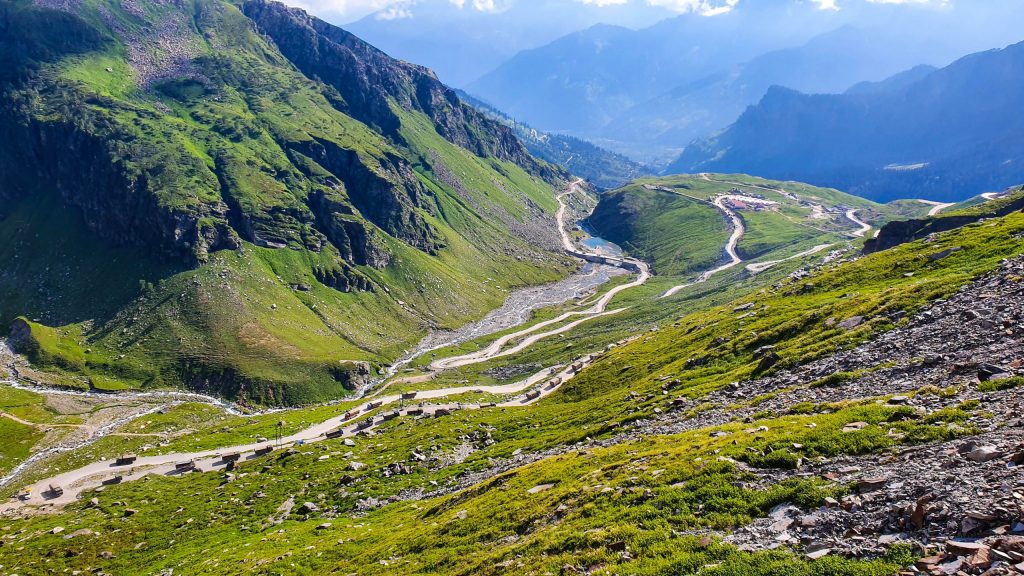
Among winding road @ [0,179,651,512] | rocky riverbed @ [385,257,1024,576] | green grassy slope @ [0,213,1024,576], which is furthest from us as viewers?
winding road @ [0,179,651,512]

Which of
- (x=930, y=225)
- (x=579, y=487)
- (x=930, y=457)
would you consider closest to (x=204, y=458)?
(x=579, y=487)

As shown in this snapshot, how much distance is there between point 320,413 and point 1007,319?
147567mm

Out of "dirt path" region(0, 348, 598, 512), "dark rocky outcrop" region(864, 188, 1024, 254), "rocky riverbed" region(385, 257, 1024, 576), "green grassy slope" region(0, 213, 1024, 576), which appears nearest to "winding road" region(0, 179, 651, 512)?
"dirt path" region(0, 348, 598, 512)

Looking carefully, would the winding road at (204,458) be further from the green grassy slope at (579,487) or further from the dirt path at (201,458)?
the green grassy slope at (579,487)

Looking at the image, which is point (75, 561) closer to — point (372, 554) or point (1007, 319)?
point (372, 554)

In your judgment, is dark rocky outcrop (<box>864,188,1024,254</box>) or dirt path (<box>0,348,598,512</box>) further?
dark rocky outcrop (<box>864,188,1024,254</box>)

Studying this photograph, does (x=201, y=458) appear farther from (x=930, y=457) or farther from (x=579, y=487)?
(x=930, y=457)

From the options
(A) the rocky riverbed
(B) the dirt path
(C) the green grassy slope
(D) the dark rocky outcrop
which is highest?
(D) the dark rocky outcrop

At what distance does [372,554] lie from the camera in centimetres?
4150

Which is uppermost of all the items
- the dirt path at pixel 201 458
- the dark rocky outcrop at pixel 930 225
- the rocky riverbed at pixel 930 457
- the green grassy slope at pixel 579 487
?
the dark rocky outcrop at pixel 930 225

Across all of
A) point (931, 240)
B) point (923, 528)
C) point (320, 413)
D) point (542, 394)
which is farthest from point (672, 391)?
point (320, 413)

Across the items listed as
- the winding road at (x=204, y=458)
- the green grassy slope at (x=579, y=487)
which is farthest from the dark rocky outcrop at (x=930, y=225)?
the winding road at (x=204, y=458)

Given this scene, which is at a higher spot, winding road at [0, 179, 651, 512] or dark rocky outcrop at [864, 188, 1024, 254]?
dark rocky outcrop at [864, 188, 1024, 254]

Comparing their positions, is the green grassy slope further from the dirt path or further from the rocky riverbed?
the dirt path
